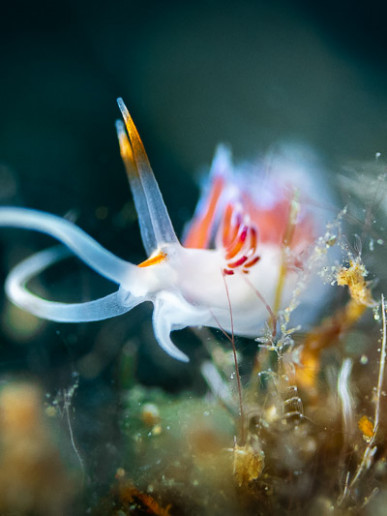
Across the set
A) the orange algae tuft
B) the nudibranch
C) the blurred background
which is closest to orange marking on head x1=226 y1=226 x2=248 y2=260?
the nudibranch

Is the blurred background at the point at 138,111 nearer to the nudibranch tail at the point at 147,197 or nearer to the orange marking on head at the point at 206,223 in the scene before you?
the orange marking on head at the point at 206,223

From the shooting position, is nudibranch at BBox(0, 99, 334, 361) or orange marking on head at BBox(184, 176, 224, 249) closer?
nudibranch at BBox(0, 99, 334, 361)

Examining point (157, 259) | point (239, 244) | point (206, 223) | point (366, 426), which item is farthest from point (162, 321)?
point (366, 426)

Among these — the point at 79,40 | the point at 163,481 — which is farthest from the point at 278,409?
the point at 79,40

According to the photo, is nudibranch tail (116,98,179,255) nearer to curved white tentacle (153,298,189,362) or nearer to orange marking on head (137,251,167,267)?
orange marking on head (137,251,167,267)

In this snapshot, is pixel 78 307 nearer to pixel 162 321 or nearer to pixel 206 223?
pixel 162 321
